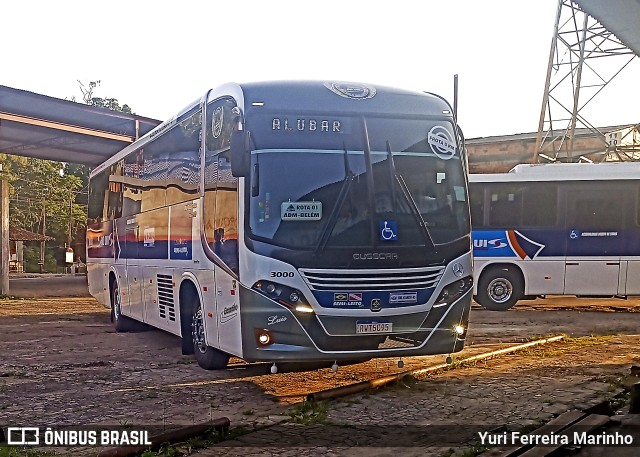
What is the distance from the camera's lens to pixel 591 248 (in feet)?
56.0

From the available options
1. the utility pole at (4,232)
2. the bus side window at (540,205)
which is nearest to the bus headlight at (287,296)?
the bus side window at (540,205)

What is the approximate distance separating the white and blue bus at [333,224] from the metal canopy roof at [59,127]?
47.6ft

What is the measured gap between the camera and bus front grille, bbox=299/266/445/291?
729cm

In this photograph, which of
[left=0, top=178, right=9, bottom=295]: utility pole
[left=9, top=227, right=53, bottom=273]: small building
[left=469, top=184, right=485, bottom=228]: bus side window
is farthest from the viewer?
[left=9, top=227, right=53, bottom=273]: small building

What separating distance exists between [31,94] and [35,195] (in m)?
40.9

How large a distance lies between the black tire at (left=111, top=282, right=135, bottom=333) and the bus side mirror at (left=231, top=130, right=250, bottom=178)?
22.5 feet

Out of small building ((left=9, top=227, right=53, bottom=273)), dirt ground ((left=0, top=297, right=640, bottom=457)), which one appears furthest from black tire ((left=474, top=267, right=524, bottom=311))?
small building ((left=9, top=227, right=53, bottom=273))

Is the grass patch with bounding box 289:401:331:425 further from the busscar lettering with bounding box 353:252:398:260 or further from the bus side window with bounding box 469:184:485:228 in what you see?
the bus side window with bounding box 469:184:485:228

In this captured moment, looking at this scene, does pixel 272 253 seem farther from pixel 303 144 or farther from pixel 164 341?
pixel 164 341

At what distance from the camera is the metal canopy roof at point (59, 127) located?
21.1 metres

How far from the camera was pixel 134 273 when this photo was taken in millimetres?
12414

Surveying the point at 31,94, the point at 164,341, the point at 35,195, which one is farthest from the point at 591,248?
the point at 35,195

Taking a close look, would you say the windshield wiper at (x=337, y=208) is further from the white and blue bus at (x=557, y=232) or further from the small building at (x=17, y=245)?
the small building at (x=17, y=245)

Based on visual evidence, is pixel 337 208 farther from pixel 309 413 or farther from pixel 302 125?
pixel 309 413
